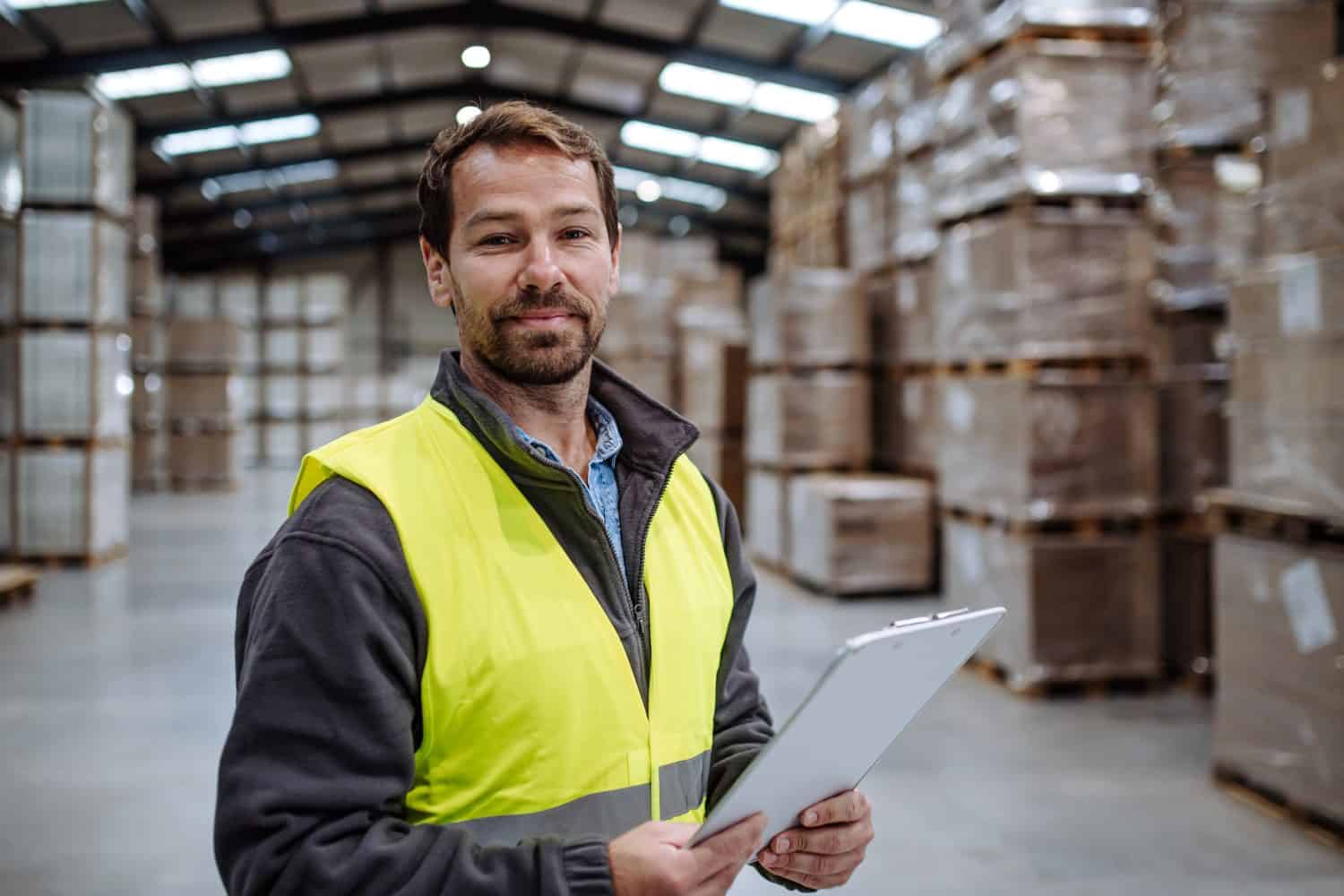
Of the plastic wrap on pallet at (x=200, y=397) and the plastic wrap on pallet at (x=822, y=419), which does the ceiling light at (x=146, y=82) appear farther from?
the plastic wrap on pallet at (x=822, y=419)

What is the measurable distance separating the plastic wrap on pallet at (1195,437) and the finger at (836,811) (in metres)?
4.81

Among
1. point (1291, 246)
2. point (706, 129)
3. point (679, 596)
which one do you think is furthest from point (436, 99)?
point (679, 596)

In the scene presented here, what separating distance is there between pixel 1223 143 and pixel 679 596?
17.1 ft

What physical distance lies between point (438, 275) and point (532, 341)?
0.72 ft

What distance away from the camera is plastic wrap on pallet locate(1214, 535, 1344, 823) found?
11.4 feet

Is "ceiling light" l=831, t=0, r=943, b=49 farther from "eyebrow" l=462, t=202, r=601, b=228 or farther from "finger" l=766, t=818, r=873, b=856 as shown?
"finger" l=766, t=818, r=873, b=856

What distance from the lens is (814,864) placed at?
1.35 metres

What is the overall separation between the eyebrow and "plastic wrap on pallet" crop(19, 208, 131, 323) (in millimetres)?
9020

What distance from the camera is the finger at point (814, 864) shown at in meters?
1.34

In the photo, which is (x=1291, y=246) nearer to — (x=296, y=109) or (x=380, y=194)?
(x=296, y=109)

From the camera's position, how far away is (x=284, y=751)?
114 centimetres

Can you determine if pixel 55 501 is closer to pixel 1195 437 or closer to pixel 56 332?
pixel 56 332

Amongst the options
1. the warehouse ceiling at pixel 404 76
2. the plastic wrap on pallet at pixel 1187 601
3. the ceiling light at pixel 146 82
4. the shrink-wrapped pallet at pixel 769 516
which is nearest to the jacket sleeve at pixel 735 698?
the plastic wrap on pallet at pixel 1187 601

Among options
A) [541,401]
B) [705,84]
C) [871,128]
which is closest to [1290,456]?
[541,401]
